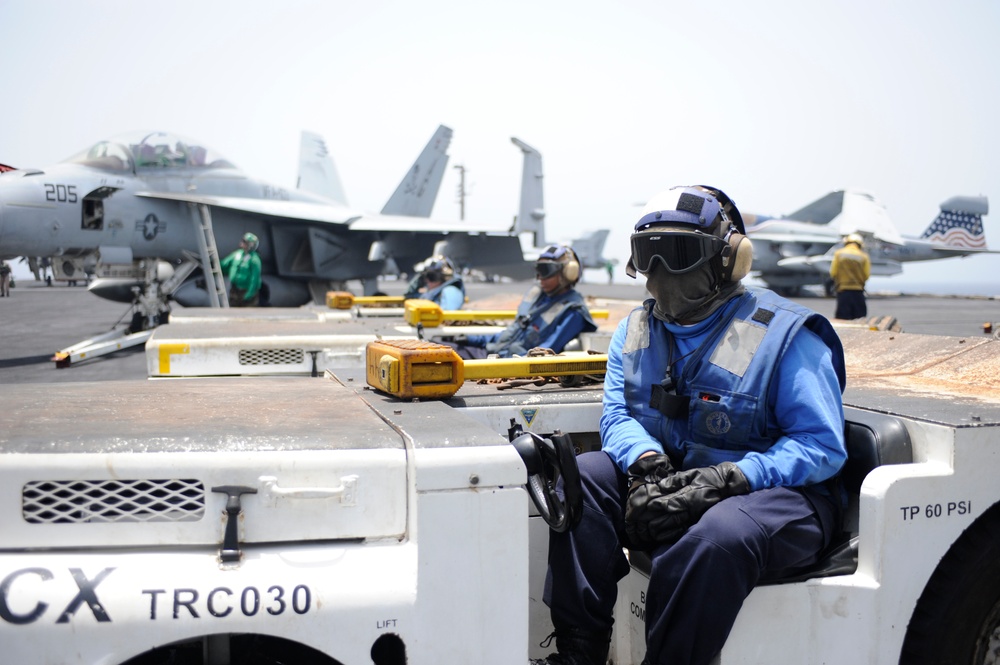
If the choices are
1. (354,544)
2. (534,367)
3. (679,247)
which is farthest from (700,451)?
(354,544)

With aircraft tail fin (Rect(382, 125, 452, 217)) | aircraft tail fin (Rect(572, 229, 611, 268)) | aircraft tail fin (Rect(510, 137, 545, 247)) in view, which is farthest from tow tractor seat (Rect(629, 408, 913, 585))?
aircraft tail fin (Rect(572, 229, 611, 268))

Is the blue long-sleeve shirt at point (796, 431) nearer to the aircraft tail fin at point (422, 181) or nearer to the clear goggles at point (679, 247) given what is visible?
the clear goggles at point (679, 247)

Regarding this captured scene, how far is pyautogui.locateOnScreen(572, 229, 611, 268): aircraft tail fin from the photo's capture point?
64.1 m

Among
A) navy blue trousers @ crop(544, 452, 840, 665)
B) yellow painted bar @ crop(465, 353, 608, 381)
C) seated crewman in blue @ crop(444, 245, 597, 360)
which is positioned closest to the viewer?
navy blue trousers @ crop(544, 452, 840, 665)

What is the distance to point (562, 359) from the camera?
127 inches

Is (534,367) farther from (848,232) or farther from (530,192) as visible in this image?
(848,232)

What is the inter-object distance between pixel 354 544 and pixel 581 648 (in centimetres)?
79

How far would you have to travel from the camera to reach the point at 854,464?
256cm

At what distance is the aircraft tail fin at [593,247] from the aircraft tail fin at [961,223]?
96.5ft

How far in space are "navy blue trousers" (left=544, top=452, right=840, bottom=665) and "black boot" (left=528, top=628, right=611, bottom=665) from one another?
23mm

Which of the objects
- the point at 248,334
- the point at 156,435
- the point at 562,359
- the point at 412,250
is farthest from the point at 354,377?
the point at 412,250

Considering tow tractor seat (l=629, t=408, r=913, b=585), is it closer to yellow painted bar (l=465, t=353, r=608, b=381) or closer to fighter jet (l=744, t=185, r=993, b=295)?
yellow painted bar (l=465, t=353, r=608, b=381)

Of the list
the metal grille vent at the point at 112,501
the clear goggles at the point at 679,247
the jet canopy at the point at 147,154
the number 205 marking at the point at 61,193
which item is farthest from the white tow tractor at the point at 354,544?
the jet canopy at the point at 147,154

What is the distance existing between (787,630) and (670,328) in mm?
987
